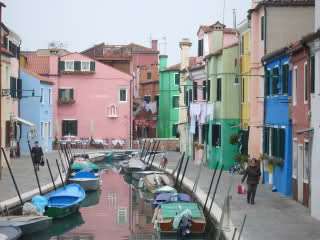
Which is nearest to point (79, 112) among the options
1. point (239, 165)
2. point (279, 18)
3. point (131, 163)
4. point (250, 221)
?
point (131, 163)

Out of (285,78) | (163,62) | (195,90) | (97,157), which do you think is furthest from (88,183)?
(163,62)

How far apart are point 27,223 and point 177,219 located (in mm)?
4476

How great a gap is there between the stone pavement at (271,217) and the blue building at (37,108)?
26705mm

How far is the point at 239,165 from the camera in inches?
1508

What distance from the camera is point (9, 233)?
2123 cm

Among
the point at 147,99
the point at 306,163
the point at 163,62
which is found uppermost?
the point at 163,62

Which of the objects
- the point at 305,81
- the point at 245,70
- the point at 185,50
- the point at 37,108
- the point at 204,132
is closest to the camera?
the point at 305,81

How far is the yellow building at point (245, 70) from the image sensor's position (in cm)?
3781

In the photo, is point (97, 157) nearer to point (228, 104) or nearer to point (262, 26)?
point (228, 104)

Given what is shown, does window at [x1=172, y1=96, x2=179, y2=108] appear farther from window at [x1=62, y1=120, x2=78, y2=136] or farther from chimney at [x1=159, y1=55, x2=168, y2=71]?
window at [x1=62, y1=120, x2=78, y2=136]

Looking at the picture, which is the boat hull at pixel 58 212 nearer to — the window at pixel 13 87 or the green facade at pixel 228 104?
the green facade at pixel 228 104

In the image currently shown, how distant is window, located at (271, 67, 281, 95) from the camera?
30203 millimetres

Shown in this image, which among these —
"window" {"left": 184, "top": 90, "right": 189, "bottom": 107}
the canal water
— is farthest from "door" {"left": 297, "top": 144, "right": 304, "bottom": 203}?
"window" {"left": 184, "top": 90, "right": 189, "bottom": 107}

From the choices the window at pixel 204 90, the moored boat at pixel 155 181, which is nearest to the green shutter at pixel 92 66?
the window at pixel 204 90
